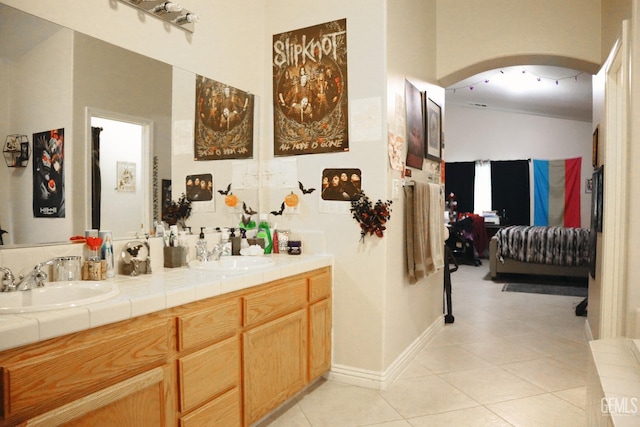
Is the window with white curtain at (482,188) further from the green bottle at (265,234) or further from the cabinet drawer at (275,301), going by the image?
the cabinet drawer at (275,301)

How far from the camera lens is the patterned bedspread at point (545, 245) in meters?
5.82

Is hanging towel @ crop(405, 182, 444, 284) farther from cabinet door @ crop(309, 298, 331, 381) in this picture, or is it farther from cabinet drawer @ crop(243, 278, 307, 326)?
cabinet drawer @ crop(243, 278, 307, 326)

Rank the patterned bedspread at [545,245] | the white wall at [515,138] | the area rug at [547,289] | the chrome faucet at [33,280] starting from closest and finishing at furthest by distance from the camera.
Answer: the chrome faucet at [33,280], the area rug at [547,289], the patterned bedspread at [545,245], the white wall at [515,138]

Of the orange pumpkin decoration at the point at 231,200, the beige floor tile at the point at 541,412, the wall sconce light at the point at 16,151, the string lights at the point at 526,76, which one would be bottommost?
the beige floor tile at the point at 541,412

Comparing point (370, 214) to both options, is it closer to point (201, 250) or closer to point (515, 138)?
point (201, 250)

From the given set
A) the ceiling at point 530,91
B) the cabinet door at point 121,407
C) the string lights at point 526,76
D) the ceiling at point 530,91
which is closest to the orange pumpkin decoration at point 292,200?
the cabinet door at point 121,407

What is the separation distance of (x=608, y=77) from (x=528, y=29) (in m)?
0.84

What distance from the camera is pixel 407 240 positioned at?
291 cm

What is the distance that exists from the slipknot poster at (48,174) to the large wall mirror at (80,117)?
0.01 meters

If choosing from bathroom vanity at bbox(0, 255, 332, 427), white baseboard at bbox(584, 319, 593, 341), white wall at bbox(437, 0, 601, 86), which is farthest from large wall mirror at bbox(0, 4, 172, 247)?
white baseboard at bbox(584, 319, 593, 341)

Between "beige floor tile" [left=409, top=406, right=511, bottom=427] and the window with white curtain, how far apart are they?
24.2ft

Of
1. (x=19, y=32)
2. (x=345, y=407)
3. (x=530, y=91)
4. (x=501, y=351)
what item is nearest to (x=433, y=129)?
(x=501, y=351)

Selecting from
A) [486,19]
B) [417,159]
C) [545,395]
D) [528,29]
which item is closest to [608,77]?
[528,29]

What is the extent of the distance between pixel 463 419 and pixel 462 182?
7709mm
